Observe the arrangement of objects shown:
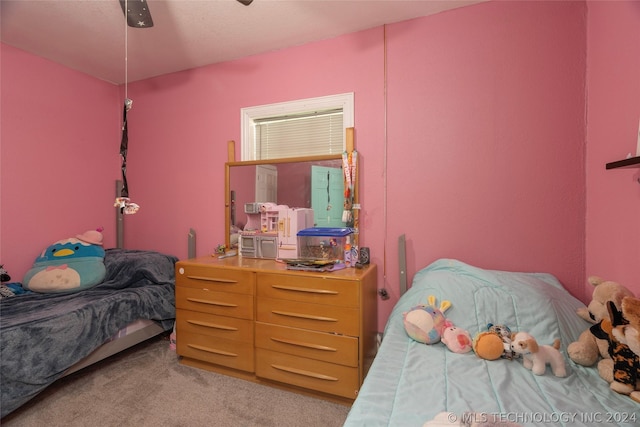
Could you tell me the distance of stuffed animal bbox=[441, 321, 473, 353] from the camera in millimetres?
1257

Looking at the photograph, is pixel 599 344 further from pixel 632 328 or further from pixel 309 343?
pixel 309 343

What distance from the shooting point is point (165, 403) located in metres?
1.66

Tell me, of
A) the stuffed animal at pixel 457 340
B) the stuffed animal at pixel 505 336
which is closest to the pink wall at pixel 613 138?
the stuffed animal at pixel 505 336

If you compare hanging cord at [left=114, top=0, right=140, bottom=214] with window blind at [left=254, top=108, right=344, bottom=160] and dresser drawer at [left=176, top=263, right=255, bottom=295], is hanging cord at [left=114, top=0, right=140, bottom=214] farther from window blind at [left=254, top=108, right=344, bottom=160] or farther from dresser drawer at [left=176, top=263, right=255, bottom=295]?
window blind at [left=254, top=108, right=344, bottom=160]

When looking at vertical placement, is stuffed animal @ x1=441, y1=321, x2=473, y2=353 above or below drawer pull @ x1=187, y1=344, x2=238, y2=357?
above

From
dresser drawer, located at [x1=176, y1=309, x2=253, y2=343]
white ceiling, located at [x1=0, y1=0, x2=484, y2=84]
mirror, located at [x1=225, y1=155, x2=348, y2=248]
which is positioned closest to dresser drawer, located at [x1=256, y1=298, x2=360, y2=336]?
dresser drawer, located at [x1=176, y1=309, x2=253, y2=343]

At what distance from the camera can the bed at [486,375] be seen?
34.6 inches

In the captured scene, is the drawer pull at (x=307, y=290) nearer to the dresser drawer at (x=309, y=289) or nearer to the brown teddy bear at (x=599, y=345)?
the dresser drawer at (x=309, y=289)

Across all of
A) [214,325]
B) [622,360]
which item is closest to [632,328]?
[622,360]

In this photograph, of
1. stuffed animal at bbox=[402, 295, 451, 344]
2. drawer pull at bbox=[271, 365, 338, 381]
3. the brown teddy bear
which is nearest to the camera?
the brown teddy bear

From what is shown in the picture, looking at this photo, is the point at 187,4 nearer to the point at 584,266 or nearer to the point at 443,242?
the point at 443,242

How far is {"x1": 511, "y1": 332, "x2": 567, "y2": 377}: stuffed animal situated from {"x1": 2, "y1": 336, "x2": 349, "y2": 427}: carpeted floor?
3.16ft

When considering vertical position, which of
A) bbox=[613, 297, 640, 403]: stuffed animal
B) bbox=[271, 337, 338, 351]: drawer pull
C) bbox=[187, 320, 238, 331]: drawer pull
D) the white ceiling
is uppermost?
the white ceiling

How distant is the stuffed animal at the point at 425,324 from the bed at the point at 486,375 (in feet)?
0.12
